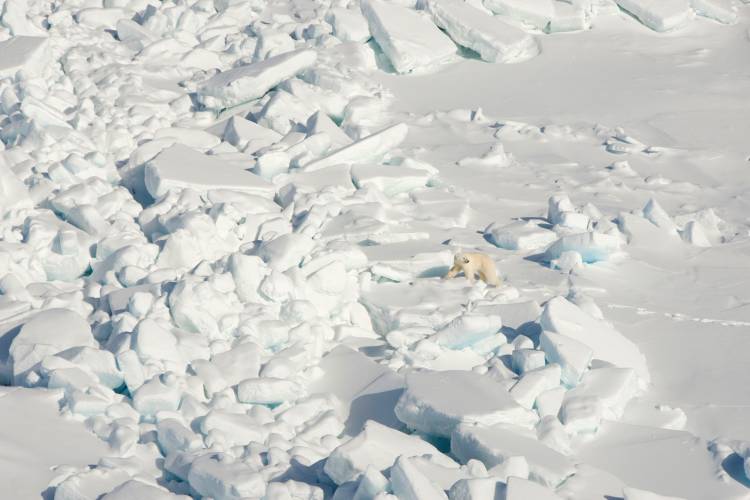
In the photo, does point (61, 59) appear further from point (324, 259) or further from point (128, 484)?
point (128, 484)

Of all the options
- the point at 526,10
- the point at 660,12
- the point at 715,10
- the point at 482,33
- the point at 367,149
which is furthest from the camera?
the point at 715,10

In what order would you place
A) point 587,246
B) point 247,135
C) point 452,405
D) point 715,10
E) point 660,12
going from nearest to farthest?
→ point 452,405 < point 587,246 < point 247,135 < point 660,12 < point 715,10

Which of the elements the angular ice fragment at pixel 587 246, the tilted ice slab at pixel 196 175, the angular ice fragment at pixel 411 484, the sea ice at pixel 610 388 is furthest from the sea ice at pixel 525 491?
the tilted ice slab at pixel 196 175

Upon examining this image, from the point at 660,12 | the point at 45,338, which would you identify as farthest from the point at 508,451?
the point at 660,12

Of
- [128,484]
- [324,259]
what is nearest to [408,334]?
[324,259]

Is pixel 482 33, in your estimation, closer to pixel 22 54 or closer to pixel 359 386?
pixel 22 54
